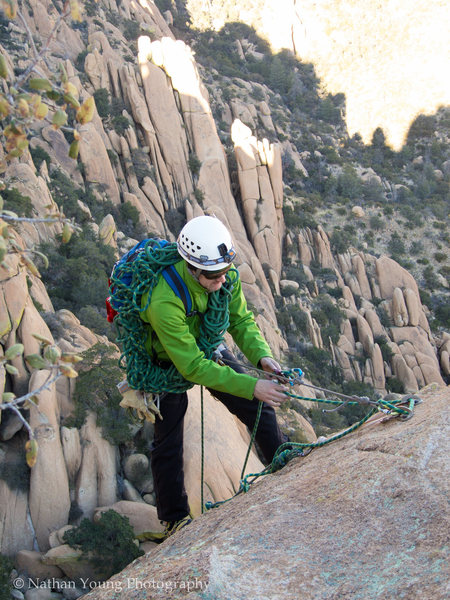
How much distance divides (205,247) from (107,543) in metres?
4.35

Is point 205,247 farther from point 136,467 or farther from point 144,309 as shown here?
point 136,467

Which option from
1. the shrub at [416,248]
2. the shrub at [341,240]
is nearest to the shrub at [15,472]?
the shrub at [341,240]

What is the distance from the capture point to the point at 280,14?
58.1 m

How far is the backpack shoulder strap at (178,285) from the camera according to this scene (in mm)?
3711

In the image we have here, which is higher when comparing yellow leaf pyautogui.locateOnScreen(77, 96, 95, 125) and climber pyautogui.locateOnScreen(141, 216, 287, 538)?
yellow leaf pyautogui.locateOnScreen(77, 96, 95, 125)

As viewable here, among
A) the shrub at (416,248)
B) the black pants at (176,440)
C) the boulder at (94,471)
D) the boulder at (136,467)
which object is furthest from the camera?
the shrub at (416,248)

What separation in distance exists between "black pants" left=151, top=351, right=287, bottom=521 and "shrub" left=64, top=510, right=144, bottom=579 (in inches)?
63.6

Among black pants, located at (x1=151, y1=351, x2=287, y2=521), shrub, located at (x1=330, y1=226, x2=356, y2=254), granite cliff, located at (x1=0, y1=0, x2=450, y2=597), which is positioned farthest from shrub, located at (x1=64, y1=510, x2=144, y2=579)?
shrub, located at (x1=330, y1=226, x2=356, y2=254)

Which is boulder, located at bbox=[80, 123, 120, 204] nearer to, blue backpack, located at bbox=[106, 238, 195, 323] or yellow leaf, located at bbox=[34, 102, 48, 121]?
blue backpack, located at bbox=[106, 238, 195, 323]

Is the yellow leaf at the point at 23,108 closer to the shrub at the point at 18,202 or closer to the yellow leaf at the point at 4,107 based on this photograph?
the yellow leaf at the point at 4,107

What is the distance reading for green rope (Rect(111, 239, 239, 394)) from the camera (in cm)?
374

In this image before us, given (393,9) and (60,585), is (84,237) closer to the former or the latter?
(60,585)

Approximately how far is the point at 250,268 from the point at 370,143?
28.7 m

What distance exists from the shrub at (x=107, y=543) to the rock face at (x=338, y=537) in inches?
119
